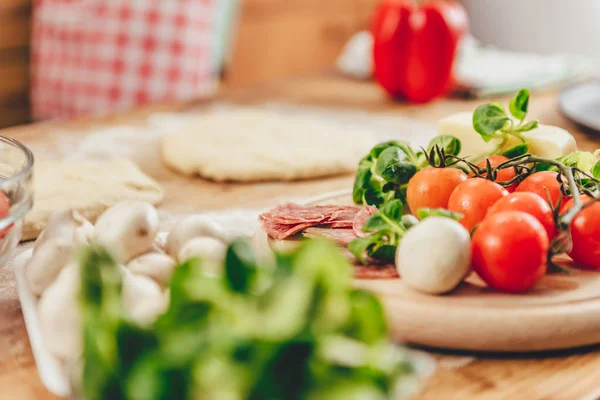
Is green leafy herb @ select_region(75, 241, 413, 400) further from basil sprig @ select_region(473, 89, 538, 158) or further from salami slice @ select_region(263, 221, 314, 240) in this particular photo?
basil sprig @ select_region(473, 89, 538, 158)

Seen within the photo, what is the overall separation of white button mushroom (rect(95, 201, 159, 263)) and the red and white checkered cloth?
1532 millimetres

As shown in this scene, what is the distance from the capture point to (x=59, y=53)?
2.21 meters

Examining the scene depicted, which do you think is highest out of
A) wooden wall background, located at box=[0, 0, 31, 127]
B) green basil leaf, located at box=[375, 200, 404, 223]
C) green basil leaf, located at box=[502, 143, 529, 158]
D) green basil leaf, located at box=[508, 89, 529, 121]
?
green basil leaf, located at box=[508, 89, 529, 121]

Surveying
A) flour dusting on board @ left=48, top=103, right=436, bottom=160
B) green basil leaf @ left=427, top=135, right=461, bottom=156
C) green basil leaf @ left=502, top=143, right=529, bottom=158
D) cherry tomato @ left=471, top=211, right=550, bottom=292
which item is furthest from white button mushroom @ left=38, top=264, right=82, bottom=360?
flour dusting on board @ left=48, top=103, right=436, bottom=160

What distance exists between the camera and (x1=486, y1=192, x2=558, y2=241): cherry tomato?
0.80 meters

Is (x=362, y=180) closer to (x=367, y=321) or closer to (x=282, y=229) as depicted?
(x=282, y=229)

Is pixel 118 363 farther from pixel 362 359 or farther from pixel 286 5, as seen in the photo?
pixel 286 5

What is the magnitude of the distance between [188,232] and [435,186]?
0.32 metres

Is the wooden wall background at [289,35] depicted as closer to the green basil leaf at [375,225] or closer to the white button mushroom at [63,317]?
the green basil leaf at [375,225]

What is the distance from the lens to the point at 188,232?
808 mm

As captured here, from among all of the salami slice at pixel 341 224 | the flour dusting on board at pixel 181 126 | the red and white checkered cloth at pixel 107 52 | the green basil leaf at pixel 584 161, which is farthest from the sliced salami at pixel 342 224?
the red and white checkered cloth at pixel 107 52

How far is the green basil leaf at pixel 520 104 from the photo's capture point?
3.29 feet

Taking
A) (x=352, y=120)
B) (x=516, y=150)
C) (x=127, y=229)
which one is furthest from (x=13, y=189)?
(x=352, y=120)

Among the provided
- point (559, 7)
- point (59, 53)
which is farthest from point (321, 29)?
point (59, 53)
